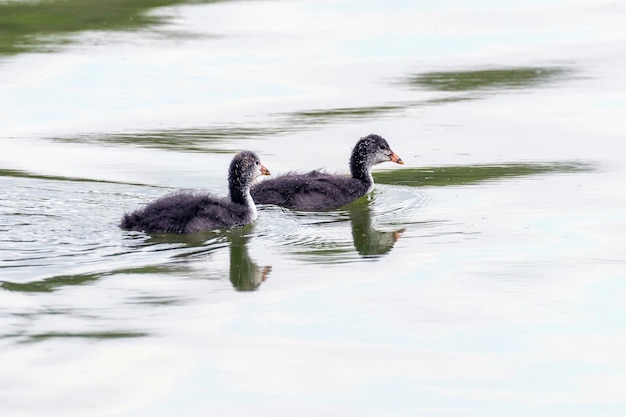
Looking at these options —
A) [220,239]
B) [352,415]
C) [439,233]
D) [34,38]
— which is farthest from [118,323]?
[34,38]

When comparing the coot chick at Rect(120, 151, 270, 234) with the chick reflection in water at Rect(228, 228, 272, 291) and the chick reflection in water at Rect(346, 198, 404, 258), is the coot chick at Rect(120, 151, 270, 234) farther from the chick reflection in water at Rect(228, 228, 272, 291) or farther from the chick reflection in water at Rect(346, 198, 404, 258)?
the chick reflection in water at Rect(346, 198, 404, 258)

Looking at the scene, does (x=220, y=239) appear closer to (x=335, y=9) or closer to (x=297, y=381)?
(x=297, y=381)

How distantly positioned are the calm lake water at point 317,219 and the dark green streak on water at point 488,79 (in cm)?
5

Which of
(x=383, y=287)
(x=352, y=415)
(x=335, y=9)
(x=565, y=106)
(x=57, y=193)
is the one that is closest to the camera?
(x=352, y=415)

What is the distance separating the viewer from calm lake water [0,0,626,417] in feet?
23.9

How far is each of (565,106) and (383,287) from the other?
746 centimetres

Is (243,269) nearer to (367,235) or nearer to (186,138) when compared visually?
(367,235)

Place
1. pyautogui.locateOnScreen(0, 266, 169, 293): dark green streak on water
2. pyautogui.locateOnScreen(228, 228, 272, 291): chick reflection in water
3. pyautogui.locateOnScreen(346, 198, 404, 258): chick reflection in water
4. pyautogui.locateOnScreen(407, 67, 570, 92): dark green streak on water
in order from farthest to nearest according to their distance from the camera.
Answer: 1. pyautogui.locateOnScreen(407, 67, 570, 92): dark green streak on water
2. pyautogui.locateOnScreen(346, 198, 404, 258): chick reflection in water
3. pyautogui.locateOnScreen(228, 228, 272, 291): chick reflection in water
4. pyautogui.locateOnScreen(0, 266, 169, 293): dark green streak on water

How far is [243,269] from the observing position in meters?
9.44

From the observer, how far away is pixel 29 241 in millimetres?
10047

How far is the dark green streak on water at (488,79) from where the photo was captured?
55.8 feet

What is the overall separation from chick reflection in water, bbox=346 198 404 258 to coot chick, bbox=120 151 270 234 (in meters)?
0.88

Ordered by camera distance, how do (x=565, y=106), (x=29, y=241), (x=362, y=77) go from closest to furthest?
(x=29, y=241)
(x=565, y=106)
(x=362, y=77)

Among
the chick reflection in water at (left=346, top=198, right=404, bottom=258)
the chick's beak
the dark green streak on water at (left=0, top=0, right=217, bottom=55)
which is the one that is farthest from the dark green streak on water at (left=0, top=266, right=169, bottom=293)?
the dark green streak on water at (left=0, top=0, right=217, bottom=55)
